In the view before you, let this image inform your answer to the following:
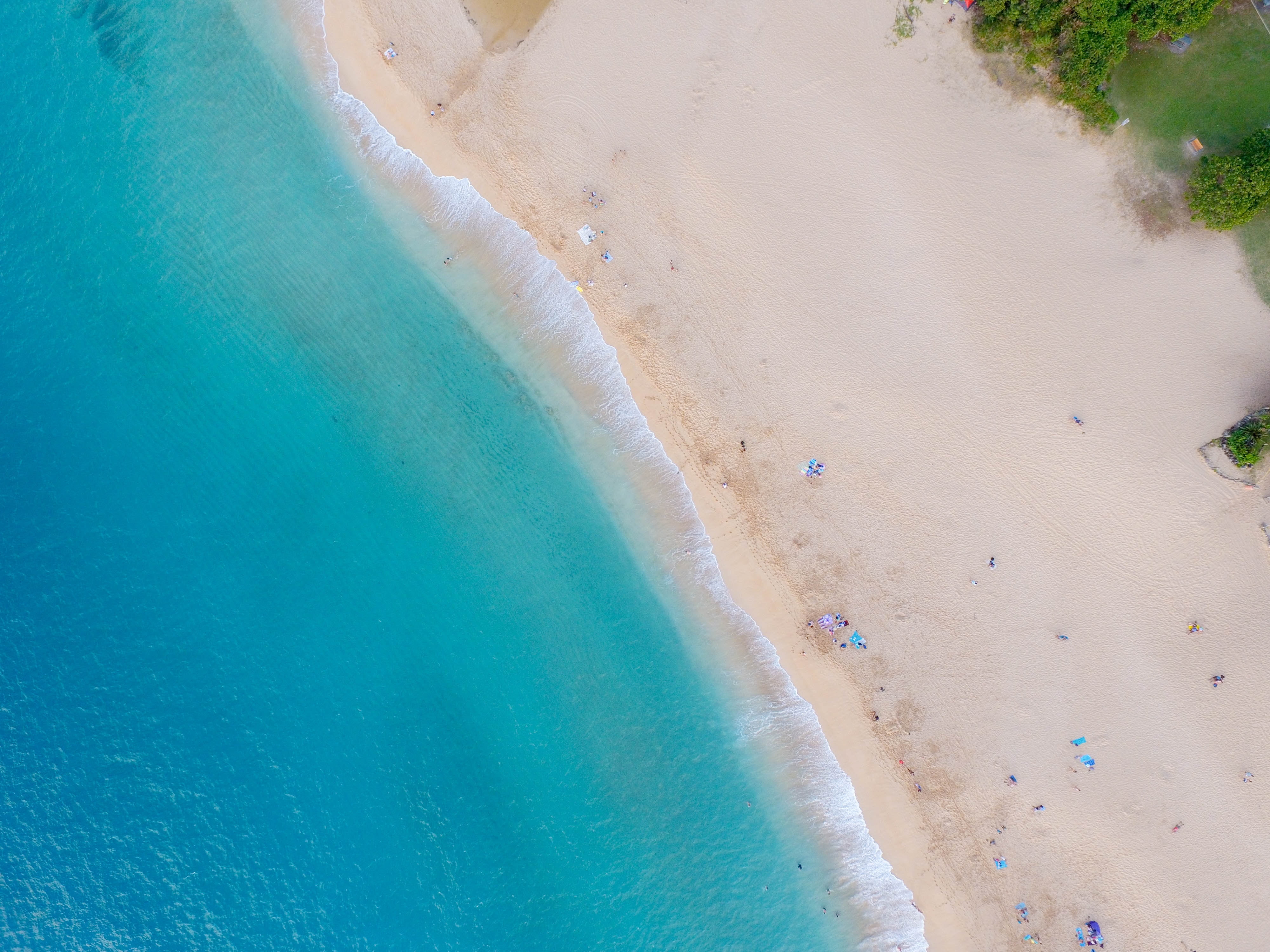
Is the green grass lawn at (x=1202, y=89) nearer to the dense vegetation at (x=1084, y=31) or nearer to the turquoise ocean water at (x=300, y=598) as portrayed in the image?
the dense vegetation at (x=1084, y=31)

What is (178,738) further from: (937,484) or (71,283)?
(937,484)

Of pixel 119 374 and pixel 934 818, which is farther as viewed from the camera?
pixel 119 374

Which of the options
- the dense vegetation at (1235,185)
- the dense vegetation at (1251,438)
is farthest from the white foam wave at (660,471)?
the dense vegetation at (1235,185)

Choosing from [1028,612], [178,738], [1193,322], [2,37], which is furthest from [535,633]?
[2,37]

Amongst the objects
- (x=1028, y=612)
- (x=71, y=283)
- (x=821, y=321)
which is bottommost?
(x=71, y=283)

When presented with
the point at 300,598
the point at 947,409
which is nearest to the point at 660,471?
the point at 947,409

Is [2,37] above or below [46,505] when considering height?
above

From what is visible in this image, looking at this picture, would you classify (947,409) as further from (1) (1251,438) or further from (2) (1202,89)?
(2) (1202,89)
